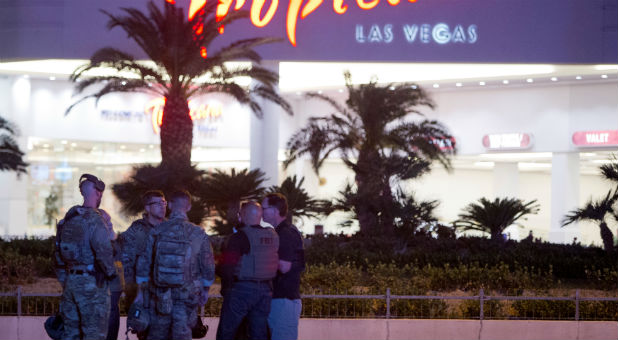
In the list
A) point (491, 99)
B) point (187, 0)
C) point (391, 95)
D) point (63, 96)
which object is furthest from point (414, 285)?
point (63, 96)

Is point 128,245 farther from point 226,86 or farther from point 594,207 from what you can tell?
point 594,207

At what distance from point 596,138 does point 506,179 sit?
5713 mm

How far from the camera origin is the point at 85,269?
7641 mm

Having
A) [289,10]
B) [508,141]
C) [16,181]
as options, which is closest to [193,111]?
[16,181]

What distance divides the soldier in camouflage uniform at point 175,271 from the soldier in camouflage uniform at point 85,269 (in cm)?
34

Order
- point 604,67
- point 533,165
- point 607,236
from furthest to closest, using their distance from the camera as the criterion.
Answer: point 533,165
point 604,67
point 607,236

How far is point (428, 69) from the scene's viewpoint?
3002 centimetres

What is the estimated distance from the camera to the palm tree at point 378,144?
22.0 metres

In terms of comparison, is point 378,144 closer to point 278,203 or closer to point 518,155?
Result: point 518,155

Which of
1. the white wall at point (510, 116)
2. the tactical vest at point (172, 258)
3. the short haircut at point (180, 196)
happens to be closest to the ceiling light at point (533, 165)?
the white wall at point (510, 116)

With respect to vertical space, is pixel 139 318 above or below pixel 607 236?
below

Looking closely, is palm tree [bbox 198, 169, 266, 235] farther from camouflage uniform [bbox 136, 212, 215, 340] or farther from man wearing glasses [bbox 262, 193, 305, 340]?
camouflage uniform [bbox 136, 212, 215, 340]

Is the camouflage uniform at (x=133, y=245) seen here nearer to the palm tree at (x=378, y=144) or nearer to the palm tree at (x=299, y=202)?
the palm tree at (x=299, y=202)

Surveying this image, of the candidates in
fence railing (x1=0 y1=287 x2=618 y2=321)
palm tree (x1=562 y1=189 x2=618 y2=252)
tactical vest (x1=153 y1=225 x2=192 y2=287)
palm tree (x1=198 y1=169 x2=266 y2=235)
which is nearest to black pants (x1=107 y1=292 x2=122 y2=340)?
tactical vest (x1=153 y1=225 x2=192 y2=287)
